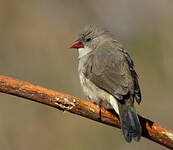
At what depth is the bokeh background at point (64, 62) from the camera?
7.32 metres

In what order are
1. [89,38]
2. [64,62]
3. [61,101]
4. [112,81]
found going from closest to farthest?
[61,101] < [112,81] < [89,38] < [64,62]

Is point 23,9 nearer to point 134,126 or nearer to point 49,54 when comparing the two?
point 49,54

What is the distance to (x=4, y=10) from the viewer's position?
8.09m

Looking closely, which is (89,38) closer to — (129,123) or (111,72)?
(111,72)

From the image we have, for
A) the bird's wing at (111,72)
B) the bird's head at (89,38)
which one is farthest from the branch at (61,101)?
the bird's head at (89,38)

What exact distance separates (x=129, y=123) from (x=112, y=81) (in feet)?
2.19

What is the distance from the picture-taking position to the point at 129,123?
4.72m

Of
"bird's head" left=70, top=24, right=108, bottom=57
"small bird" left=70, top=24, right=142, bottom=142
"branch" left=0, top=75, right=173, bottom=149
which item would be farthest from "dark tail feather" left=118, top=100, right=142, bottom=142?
"bird's head" left=70, top=24, right=108, bottom=57

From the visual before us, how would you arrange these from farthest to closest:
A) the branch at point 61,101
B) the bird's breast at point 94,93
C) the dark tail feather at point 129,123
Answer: the bird's breast at point 94,93 → the dark tail feather at point 129,123 → the branch at point 61,101

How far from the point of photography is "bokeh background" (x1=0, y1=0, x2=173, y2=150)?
288 inches

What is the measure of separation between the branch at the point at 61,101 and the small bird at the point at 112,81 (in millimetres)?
201

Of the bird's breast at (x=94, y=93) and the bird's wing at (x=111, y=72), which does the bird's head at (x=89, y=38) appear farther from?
the bird's breast at (x=94, y=93)

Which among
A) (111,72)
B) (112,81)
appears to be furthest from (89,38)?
(112,81)

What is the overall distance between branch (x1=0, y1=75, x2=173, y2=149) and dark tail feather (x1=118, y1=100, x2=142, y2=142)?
0.11m
